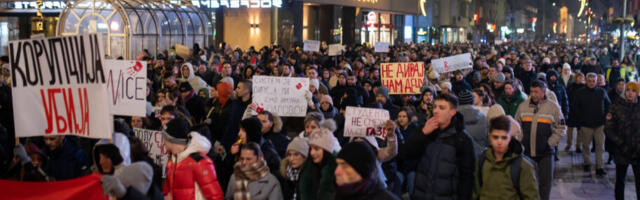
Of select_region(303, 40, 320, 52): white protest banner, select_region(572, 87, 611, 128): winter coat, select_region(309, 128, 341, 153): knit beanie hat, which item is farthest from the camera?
select_region(303, 40, 320, 52): white protest banner

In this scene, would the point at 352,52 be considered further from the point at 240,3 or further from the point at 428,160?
the point at 428,160

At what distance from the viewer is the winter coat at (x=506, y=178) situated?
20.0ft

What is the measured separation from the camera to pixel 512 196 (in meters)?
6.18

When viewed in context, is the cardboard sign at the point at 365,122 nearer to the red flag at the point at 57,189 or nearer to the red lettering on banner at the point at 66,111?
the red lettering on banner at the point at 66,111

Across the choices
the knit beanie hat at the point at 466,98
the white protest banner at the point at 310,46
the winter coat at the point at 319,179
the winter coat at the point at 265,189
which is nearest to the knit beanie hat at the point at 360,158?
the winter coat at the point at 319,179

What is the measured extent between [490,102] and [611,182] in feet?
9.51

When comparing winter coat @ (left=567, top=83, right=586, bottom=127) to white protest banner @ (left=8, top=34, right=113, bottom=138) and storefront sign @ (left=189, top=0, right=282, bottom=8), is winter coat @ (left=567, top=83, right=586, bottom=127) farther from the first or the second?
storefront sign @ (left=189, top=0, right=282, bottom=8)

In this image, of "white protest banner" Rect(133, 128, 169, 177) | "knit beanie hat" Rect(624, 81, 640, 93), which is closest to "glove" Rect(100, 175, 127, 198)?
"white protest banner" Rect(133, 128, 169, 177)

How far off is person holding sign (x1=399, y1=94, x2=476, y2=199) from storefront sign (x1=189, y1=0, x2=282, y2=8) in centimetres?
3294

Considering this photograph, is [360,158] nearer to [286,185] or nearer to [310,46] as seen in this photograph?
[286,185]

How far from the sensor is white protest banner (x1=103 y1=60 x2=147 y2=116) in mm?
9266

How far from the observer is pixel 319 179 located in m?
6.41

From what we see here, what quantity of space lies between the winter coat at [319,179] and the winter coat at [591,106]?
24.4 feet

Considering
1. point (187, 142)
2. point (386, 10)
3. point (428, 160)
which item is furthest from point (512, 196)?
point (386, 10)
